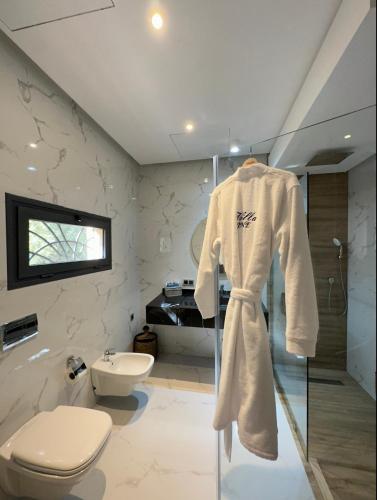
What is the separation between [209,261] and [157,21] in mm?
1226

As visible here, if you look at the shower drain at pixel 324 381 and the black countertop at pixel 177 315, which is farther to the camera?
the black countertop at pixel 177 315

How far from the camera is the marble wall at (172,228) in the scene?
2674 millimetres

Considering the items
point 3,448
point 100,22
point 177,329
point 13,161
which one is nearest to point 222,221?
point 100,22

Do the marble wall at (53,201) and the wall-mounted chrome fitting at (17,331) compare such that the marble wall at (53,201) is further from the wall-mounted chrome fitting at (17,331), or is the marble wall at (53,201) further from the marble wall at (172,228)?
the marble wall at (172,228)

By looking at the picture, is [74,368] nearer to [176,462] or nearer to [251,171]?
[176,462]

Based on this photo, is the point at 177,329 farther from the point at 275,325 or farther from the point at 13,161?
the point at 13,161

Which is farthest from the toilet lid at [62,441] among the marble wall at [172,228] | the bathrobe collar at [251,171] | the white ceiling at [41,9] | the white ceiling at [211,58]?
the white ceiling at [41,9]

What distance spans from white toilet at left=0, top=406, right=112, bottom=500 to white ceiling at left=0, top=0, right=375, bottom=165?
1.97m

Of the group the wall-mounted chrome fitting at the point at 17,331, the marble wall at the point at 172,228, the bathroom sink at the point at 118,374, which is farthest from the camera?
the marble wall at the point at 172,228

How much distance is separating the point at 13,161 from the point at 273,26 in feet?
5.18

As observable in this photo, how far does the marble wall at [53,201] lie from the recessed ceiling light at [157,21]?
863 mm

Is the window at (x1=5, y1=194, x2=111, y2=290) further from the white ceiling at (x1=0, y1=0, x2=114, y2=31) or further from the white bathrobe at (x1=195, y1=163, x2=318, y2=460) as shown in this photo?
the white bathrobe at (x1=195, y1=163, x2=318, y2=460)

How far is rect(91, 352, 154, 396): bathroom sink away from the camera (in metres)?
1.77

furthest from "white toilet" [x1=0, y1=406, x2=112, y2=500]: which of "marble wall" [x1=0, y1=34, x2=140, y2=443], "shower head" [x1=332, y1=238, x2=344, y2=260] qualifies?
"shower head" [x1=332, y1=238, x2=344, y2=260]
